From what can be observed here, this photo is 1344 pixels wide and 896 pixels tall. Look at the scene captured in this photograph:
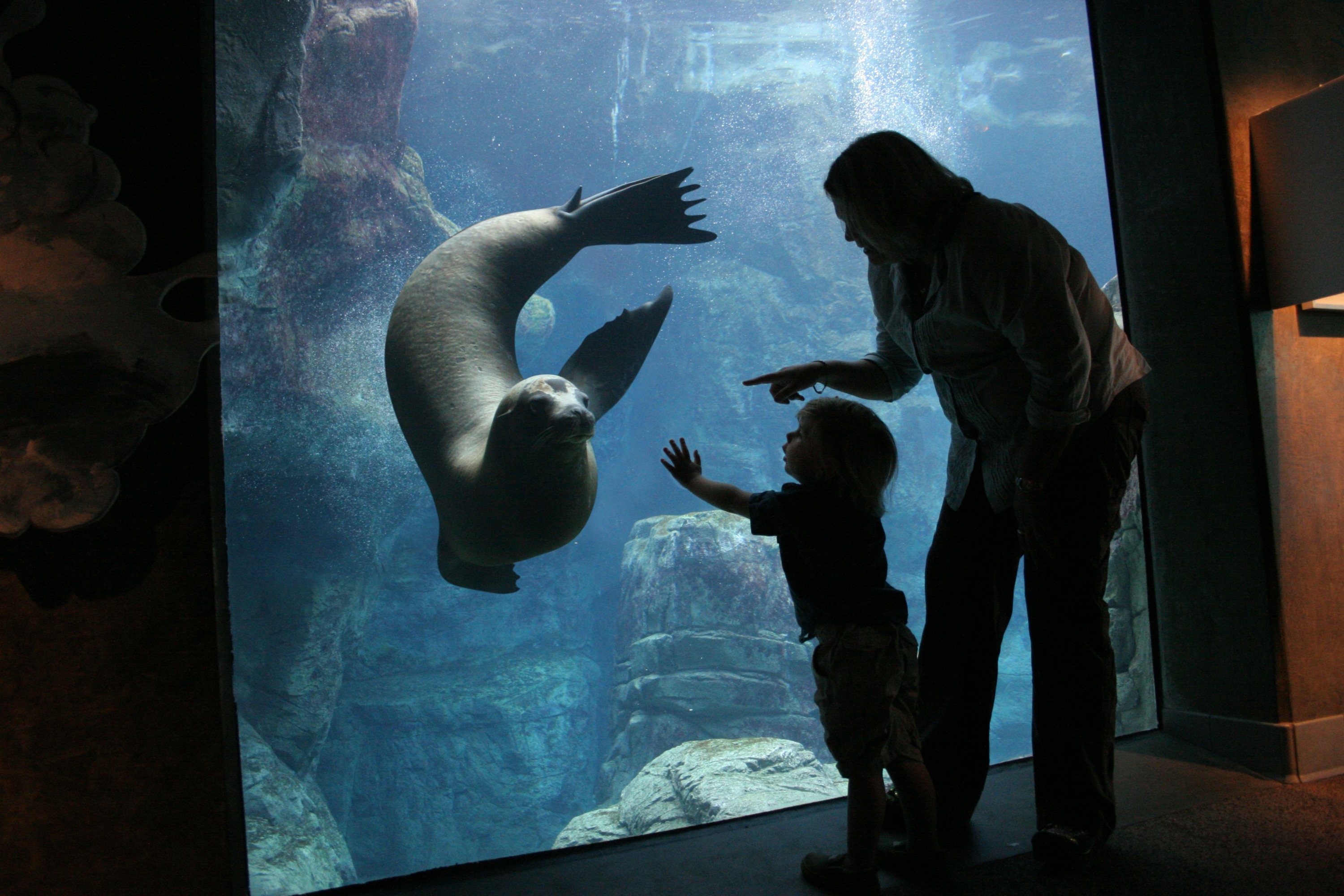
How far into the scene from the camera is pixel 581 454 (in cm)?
260

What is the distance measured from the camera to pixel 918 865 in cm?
116

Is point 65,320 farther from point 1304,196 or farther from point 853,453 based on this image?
point 1304,196

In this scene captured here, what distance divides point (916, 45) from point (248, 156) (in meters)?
31.5

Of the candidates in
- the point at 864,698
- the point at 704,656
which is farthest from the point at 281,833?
the point at 864,698

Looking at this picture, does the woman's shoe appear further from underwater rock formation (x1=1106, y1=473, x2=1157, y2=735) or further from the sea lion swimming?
underwater rock formation (x1=1106, y1=473, x2=1157, y2=735)

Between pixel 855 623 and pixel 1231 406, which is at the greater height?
pixel 1231 406

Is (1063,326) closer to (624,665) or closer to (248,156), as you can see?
(248,156)

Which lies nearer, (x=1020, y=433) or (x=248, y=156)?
(x=1020, y=433)

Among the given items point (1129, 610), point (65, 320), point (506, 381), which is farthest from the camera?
point (1129, 610)

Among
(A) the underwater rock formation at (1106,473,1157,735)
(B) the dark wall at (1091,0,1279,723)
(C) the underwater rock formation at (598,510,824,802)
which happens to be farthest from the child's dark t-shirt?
(C) the underwater rock formation at (598,510,824,802)

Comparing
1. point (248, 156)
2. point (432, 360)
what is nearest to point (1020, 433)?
point (432, 360)

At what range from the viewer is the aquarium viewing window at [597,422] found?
10.6 meters

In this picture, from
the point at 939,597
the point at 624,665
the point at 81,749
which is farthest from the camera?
the point at 624,665

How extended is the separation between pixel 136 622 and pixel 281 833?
967 centimetres
